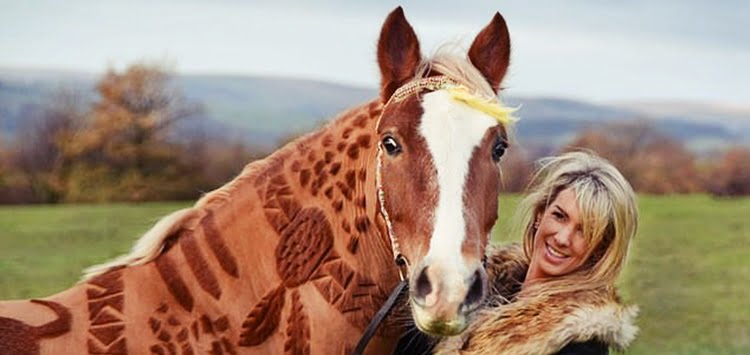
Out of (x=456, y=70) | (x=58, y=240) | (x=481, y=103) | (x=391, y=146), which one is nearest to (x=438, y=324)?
(x=391, y=146)

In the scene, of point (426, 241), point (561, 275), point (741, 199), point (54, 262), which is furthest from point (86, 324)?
point (741, 199)

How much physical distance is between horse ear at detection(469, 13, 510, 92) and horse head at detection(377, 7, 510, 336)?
0.24 feet

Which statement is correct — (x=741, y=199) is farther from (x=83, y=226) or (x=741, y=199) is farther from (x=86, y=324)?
(x=86, y=324)

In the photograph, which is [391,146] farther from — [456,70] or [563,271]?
[563,271]

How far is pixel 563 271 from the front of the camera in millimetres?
3930

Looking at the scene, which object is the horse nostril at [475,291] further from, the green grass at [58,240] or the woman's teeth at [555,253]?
the green grass at [58,240]

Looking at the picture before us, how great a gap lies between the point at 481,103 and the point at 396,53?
36 cm

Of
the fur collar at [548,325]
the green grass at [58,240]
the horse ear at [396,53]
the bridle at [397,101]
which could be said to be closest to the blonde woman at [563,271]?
the fur collar at [548,325]

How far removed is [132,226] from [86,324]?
2460 cm

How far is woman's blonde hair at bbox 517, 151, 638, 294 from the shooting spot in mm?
3844

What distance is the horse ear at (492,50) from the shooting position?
359cm

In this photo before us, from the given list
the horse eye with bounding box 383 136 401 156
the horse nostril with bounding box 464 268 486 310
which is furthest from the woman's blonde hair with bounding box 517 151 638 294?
the horse eye with bounding box 383 136 401 156

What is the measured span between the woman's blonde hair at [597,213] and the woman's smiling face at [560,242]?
0.09 feet

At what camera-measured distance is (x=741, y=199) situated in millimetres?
31984
